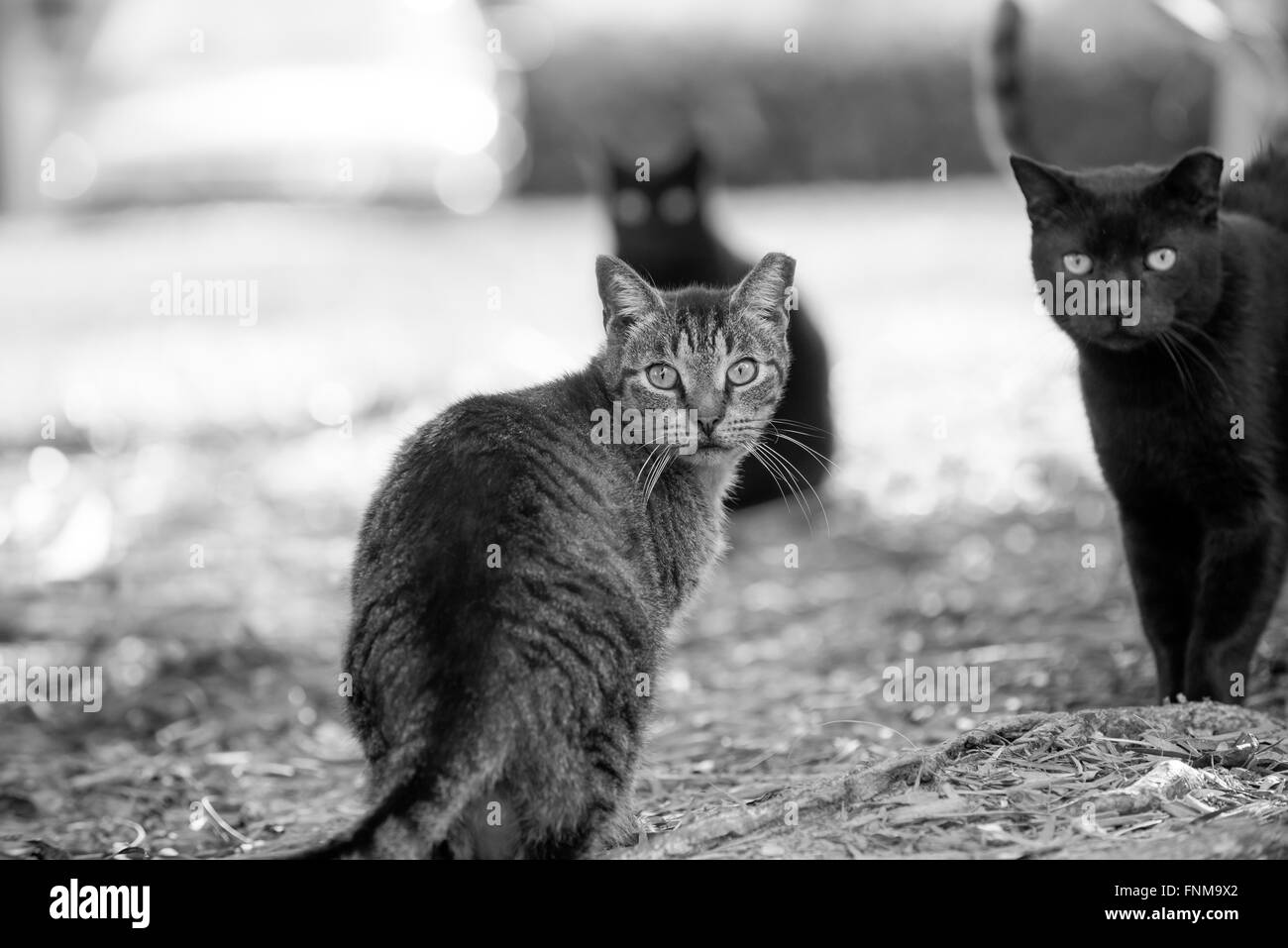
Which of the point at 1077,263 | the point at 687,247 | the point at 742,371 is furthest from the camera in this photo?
the point at 687,247

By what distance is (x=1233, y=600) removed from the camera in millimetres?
4191

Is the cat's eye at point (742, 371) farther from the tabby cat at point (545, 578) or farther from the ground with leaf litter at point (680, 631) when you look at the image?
the ground with leaf litter at point (680, 631)

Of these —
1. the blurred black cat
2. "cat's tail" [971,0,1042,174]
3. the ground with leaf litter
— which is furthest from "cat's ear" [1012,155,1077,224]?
the blurred black cat

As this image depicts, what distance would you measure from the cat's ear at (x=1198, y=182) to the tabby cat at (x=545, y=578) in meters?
1.07

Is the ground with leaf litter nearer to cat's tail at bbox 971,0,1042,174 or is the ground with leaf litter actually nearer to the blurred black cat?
the blurred black cat

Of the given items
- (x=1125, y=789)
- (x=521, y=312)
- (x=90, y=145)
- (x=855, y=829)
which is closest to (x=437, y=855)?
(x=855, y=829)

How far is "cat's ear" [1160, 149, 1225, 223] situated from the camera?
156 inches

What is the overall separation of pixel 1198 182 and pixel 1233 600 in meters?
1.17

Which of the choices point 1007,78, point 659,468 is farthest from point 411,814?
point 1007,78

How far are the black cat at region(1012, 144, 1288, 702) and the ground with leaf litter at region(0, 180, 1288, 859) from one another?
37 cm

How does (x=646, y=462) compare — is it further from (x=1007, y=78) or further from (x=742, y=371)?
(x=1007, y=78)

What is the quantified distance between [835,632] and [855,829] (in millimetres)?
3061

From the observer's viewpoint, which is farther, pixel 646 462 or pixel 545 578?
pixel 646 462

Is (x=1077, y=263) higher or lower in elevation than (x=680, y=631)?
higher
